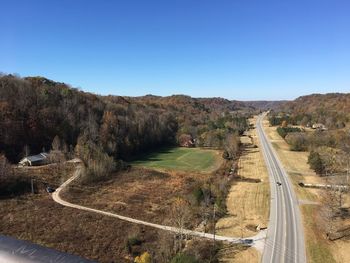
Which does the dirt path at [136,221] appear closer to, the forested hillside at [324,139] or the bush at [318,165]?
the bush at [318,165]

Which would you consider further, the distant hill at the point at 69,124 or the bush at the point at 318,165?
the distant hill at the point at 69,124

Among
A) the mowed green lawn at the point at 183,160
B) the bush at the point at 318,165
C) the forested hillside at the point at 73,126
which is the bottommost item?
the mowed green lawn at the point at 183,160

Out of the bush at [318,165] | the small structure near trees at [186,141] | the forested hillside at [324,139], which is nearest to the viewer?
the bush at [318,165]

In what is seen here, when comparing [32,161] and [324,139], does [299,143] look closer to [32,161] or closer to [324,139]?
[324,139]

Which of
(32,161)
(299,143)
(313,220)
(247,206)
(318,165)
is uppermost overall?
(32,161)

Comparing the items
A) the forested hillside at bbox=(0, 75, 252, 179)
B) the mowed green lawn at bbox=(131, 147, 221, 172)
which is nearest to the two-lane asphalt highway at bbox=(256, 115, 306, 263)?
the mowed green lawn at bbox=(131, 147, 221, 172)

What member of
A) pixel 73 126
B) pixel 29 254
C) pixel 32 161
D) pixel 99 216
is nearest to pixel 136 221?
pixel 99 216

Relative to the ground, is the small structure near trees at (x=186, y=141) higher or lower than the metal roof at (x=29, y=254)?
lower

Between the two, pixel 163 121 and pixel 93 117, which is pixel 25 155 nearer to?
pixel 93 117

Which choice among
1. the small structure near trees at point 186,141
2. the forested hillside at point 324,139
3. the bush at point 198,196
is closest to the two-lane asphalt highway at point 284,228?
the bush at point 198,196
